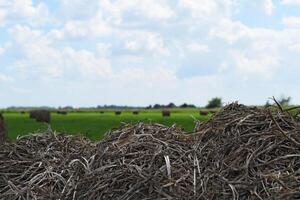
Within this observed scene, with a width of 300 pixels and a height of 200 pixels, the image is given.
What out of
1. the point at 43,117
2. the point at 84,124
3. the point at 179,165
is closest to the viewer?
the point at 179,165

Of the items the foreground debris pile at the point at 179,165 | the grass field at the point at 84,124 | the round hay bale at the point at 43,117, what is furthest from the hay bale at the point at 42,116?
the foreground debris pile at the point at 179,165

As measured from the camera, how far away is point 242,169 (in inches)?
182

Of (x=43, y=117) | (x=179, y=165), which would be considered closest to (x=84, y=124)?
(x=43, y=117)

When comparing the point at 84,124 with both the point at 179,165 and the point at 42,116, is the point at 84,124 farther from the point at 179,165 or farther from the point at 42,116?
the point at 179,165

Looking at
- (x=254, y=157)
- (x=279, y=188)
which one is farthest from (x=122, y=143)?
(x=279, y=188)

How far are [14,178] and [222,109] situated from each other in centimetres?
209

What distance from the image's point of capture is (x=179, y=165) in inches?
196

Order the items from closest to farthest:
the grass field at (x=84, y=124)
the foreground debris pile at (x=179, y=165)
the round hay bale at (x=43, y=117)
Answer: the foreground debris pile at (x=179, y=165), the grass field at (x=84, y=124), the round hay bale at (x=43, y=117)

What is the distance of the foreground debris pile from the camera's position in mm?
4539

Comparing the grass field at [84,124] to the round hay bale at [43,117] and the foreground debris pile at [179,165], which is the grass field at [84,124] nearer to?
the round hay bale at [43,117]

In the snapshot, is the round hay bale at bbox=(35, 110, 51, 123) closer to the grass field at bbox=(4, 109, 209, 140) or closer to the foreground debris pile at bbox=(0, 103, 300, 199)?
the grass field at bbox=(4, 109, 209, 140)

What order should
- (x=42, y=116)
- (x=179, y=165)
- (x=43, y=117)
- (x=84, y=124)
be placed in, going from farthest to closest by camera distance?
1. (x=42, y=116)
2. (x=43, y=117)
3. (x=84, y=124)
4. (x=179, y=165)

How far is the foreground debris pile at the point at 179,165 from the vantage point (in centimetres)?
454

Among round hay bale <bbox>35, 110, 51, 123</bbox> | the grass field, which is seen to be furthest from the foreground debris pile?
round hay bale <bbox>35, 110, 51, 123</bbox>
